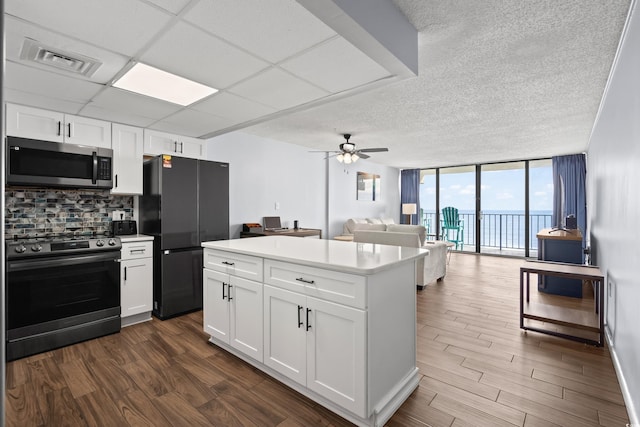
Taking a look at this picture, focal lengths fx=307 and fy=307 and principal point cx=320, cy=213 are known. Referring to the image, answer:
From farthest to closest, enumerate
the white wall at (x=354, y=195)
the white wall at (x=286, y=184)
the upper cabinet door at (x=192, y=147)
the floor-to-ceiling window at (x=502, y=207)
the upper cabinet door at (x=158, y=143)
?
1. the floor-to-ceiling window at (x=502, y=207)
2. the white wall at (x=354, y=195)
3. the white wall at (x=286, y=184)
4. the upper cabinet door at (x=192, y=147)
5. the upper cabinet door at (x=158, y=143)

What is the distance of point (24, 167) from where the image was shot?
267 cm

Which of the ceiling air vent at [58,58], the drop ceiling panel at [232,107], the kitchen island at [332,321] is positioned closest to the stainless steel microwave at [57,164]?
the ceiling air vent at [58,58]

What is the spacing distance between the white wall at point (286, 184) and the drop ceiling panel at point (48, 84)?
5.93 ft

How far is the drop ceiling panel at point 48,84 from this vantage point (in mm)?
2203

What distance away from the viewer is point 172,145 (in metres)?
3.86

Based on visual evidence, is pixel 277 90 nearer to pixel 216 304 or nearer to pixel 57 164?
pixel 216 304

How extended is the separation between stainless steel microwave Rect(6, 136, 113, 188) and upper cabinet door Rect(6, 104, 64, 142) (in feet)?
0.63

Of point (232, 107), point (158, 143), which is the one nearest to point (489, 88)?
point (232, 107)

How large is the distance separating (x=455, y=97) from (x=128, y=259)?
12.7ft

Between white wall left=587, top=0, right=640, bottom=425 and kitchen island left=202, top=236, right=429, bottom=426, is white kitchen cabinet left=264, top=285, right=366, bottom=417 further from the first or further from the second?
white wall left=587, top=0, right=640, bottom=425

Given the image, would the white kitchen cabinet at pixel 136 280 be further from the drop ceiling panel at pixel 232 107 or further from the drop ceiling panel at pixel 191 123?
the drop ceiling panel at pixel 232 107

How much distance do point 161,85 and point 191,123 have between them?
961mm

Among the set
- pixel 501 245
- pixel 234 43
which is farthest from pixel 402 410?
pixel 501 245

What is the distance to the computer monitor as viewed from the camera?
505cm
